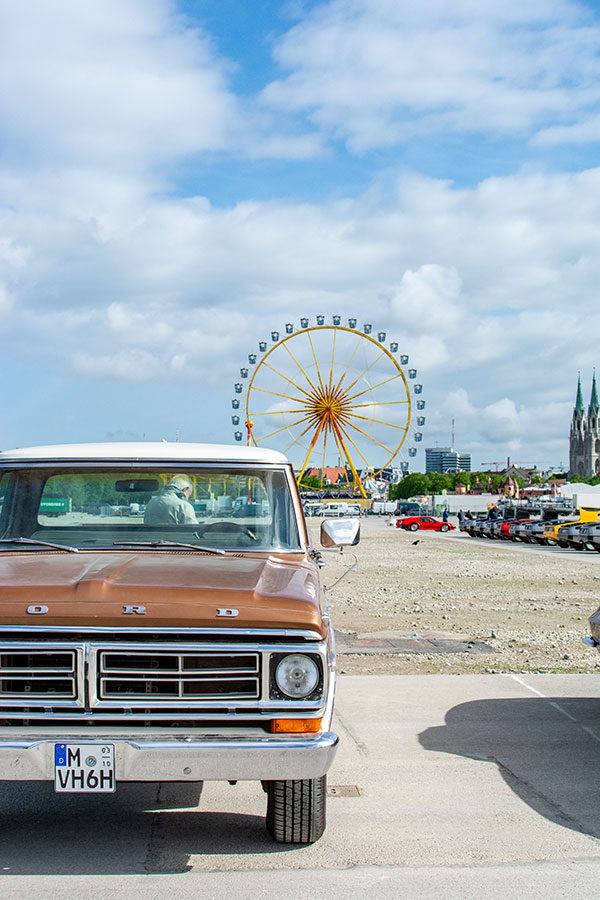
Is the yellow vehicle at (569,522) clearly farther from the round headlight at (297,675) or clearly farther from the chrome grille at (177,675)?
the chrome grille at (177,675)

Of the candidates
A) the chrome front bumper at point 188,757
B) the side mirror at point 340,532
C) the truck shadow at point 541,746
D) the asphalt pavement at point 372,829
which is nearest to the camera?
the chrome front bumper at point 188,757

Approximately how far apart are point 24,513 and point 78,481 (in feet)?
1.17

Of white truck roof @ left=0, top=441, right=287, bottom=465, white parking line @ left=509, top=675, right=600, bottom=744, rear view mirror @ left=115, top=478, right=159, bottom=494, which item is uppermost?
white truck roof @ left=0, top=441, right=287, bottom=465

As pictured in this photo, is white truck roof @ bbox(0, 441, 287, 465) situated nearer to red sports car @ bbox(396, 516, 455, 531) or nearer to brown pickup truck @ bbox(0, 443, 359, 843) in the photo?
brown pickup truck @ bbox(0, 443, 359, 843)

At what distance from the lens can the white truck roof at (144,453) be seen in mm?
5686

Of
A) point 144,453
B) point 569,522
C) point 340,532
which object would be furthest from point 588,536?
point 144,453

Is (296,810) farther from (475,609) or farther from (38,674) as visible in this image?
Result: (475,609)

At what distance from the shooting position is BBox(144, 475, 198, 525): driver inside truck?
557 centimetres

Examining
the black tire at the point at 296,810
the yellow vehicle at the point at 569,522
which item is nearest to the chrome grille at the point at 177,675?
the black tire at the point at 296,810

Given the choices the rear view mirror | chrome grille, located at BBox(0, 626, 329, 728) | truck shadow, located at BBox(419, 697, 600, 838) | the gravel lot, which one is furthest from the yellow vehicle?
chrome grille, located at BBox(0, 626, 329, 728)

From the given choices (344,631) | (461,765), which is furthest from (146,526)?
(344,631)

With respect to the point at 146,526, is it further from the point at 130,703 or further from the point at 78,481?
the point at 130,703

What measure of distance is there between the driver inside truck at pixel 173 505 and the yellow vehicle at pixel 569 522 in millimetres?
36728

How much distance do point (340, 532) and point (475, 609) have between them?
10.2m
